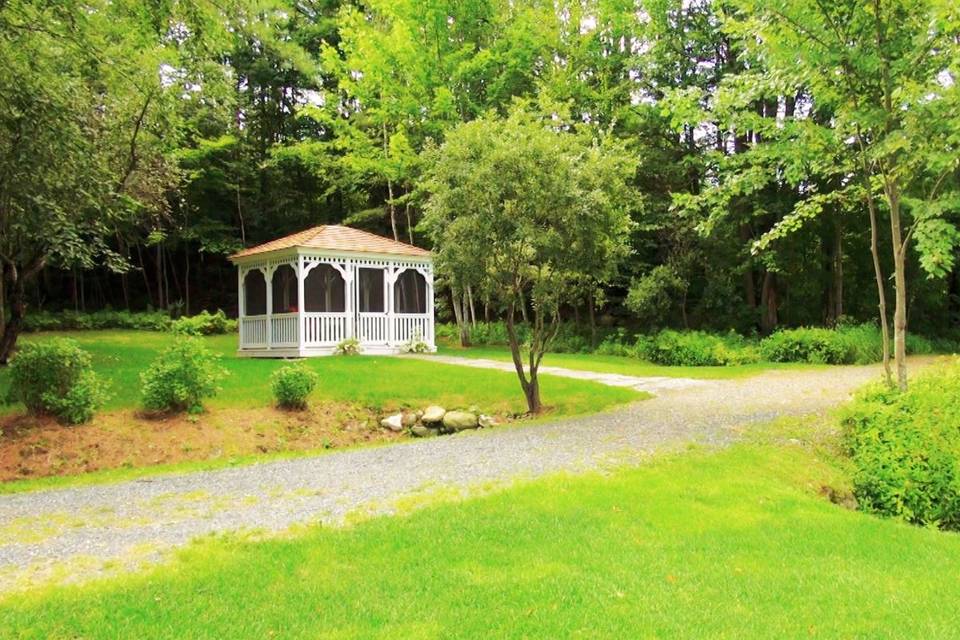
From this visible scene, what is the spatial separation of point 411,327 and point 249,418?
372 inches

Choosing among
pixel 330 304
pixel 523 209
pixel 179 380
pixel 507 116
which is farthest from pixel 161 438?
pixel 507 116

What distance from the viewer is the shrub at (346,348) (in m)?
17.0

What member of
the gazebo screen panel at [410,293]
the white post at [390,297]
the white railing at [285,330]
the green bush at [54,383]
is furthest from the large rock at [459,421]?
the gazebo screen panel at [410,293]

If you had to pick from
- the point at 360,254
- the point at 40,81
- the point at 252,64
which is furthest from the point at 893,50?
the point at 252,64

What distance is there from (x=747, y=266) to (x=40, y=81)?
1736 centimetres

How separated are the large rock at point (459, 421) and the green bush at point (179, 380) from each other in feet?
11.1

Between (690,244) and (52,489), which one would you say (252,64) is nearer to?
(690,244)

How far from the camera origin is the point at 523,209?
9.25 meters

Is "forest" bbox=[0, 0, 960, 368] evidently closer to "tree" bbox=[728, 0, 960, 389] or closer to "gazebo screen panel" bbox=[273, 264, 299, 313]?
"tree" bbox=[728, 0, 960, 389]

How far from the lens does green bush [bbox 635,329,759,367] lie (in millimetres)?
16578

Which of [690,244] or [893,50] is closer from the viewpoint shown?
[893,50]

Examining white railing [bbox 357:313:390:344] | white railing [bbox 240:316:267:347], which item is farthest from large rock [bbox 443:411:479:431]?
white railing [bbox 240:316:267:347]

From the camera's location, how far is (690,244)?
2019 cm

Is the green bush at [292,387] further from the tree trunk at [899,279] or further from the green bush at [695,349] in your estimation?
the green bush at [695,349]
